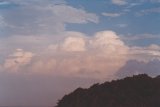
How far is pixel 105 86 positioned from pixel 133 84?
3416 millimetres

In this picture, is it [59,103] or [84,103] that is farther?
[59,103]

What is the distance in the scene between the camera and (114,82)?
58750mm

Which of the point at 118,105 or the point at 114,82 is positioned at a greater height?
the point at 114,82

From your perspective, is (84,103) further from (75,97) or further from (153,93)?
(153,93)

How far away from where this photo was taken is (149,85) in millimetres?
56719

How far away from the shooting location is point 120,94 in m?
54.4

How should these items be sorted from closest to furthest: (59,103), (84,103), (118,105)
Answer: (118,105) < (84,103) < (59,103)

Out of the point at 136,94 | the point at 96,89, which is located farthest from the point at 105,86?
the point at 136,94

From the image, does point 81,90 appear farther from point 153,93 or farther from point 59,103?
point 153,93

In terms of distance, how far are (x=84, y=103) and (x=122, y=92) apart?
464cm

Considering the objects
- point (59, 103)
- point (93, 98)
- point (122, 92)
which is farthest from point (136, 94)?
point (59, 103)

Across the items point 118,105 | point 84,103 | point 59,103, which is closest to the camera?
point 118,105

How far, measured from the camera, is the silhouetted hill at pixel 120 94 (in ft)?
172

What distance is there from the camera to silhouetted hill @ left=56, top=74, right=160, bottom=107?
52.6m
